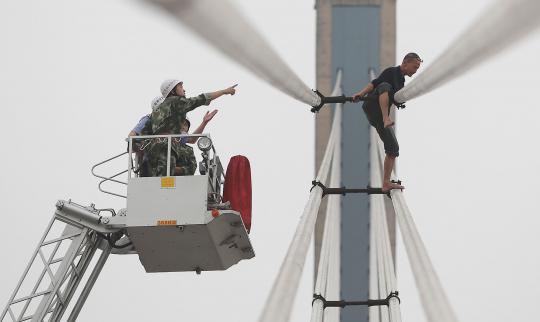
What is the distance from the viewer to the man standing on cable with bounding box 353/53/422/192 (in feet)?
40.4

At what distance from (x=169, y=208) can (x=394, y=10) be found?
35.9ft

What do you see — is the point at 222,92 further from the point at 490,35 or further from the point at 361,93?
the point at 490,35

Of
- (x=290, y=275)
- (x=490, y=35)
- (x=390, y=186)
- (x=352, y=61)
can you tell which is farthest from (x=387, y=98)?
(x=352, y=61)

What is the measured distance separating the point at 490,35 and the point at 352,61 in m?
16.5

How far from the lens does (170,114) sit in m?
12.9

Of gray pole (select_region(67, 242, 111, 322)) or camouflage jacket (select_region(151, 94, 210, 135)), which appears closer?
camouflage jacket (select_region(151, 94, 210, 135))

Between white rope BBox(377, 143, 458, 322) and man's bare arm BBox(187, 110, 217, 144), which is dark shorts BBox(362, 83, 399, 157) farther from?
Answer: man's bare arm BBox(187, 110, 217, 144)

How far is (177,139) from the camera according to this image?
1295 cm

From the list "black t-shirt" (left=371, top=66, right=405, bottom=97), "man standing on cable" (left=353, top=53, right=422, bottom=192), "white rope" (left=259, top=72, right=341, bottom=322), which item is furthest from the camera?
"black t-shirt" (left=371, top=66, right=405, bottom=97)

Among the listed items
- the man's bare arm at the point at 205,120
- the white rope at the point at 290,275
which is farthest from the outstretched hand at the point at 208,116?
the white rope at the point at 290,275

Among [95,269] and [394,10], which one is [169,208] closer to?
[95,269]

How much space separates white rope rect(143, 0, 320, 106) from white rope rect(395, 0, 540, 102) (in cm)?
115

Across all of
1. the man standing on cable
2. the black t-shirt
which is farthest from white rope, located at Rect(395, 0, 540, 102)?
the black t-shirt

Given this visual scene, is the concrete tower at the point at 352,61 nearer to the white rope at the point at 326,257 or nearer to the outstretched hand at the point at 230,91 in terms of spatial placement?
the white rope at the point at 326,257
